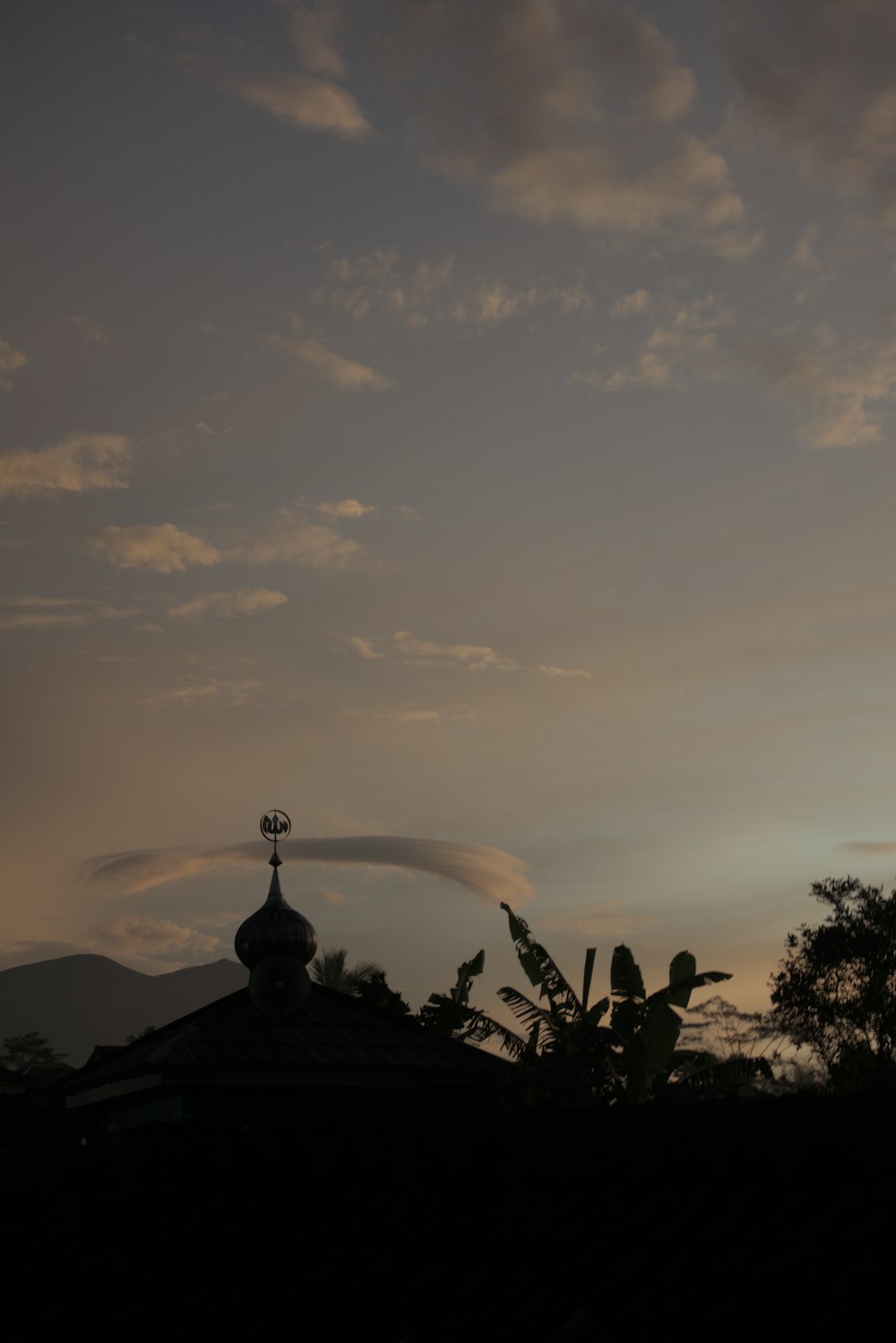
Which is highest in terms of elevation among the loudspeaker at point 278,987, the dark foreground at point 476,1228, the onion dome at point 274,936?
the onion dome at point 274,936

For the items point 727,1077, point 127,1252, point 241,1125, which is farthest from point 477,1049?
point 127,1252

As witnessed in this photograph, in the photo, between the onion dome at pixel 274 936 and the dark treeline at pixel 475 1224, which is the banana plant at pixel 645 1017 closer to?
the onion dome at pixel 274 936

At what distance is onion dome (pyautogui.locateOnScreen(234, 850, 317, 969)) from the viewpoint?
67.4ft

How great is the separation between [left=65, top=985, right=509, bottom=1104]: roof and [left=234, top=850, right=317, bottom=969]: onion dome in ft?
2.09

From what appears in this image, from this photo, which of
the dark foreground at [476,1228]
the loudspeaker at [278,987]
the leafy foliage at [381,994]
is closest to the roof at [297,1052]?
the loudspeaker at [278,987]

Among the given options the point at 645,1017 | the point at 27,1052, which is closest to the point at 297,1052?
the point at 645,1017

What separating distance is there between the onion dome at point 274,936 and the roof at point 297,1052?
2.09 ft

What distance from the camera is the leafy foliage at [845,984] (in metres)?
48.6

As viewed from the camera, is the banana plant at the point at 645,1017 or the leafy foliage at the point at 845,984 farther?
the leafy foliage at the point at 845,984

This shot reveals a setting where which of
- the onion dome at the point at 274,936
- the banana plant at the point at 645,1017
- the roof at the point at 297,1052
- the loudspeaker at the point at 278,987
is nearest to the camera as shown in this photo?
the roof at the point at 297,1052

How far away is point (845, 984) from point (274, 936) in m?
35.0

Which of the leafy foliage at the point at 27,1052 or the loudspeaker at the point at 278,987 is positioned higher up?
the leafy foliage at the point at 27,1052

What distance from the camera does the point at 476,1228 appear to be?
7.77m

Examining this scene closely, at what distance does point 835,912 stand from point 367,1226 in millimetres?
45411
